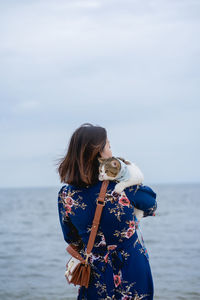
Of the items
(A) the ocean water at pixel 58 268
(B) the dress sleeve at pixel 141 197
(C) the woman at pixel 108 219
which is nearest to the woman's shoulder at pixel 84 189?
(C) the woman at pixel 108 219

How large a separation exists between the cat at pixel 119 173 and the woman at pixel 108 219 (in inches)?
2.2

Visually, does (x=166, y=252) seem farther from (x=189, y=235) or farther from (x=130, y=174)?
(x=130, y=174)

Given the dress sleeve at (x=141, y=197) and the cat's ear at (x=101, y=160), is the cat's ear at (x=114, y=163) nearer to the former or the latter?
the cat's ear at (x=101, y=160)

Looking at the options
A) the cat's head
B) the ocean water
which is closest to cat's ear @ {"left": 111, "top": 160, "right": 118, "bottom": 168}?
the cat's head

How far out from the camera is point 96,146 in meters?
2.38

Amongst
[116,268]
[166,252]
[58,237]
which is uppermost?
[116,268]

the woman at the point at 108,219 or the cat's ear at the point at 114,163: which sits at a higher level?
the cat's ear at the point at 114,163

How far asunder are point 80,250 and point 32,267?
6.49 meters

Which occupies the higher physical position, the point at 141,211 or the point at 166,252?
the point at 141,211

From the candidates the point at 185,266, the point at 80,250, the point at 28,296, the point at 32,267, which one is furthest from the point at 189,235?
the point at 80,250

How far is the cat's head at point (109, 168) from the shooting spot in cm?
229

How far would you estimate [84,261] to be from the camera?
2.50m

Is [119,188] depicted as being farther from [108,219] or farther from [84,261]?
[84,261]

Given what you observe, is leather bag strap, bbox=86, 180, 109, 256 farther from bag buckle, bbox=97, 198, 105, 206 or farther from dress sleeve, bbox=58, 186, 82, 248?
dress sleeve, bbox=58, 186, 82, 248
